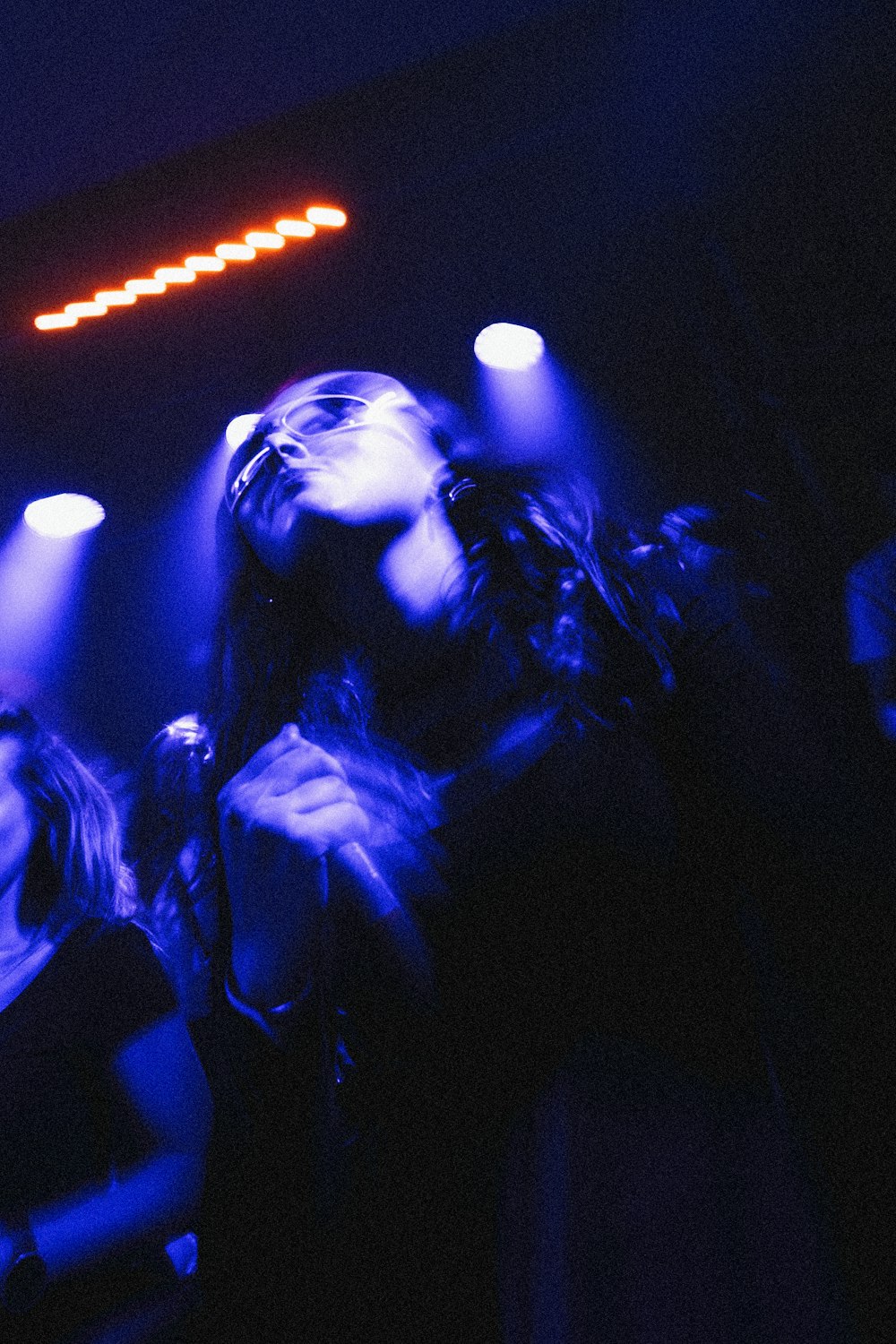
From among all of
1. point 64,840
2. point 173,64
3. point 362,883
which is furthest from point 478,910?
point 173,64

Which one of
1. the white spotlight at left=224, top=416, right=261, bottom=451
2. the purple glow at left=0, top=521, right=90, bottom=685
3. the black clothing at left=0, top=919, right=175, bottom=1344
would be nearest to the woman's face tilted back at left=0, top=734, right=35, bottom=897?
the black clothing at left=0, top=919, right=175, bottom=1344

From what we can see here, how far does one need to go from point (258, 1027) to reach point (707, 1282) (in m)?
0.57

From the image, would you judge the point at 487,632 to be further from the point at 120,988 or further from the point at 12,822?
the point at 12,822

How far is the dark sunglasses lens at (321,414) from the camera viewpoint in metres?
1.26

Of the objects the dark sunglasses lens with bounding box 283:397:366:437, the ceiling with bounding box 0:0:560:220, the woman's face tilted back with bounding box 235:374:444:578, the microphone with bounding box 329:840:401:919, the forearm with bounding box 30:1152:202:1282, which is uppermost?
the ceiling with bounding box 0:0:560:220

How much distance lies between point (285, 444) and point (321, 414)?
81 millimetres

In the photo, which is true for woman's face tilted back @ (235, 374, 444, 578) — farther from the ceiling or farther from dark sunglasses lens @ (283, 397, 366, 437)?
the ceiling

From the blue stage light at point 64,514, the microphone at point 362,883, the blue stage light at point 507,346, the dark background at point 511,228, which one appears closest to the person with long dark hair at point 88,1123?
the microphone at point 362,883

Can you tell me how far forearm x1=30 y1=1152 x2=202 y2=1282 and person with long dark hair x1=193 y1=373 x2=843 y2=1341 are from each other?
15 centimetres

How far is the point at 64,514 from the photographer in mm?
2965

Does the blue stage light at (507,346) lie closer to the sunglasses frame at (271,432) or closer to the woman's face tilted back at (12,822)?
the sunglasses frame at (271,432)

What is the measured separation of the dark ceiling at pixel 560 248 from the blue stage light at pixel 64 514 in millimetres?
141

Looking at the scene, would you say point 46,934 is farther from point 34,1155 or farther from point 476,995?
point 476,995

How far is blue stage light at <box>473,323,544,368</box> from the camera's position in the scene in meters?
2.54
